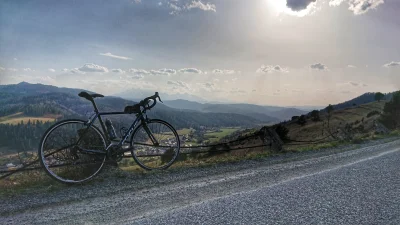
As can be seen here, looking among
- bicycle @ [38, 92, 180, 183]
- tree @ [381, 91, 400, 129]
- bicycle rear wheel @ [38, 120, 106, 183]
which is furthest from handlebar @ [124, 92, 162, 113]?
tree @ [381, 91, 400, 129]

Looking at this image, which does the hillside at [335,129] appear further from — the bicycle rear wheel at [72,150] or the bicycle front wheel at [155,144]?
the bicycle rear wheel at [72,150]

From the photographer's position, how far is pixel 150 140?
7.07 metres

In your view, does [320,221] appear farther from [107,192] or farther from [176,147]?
[176,147]

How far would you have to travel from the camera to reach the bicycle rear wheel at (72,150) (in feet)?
18.0

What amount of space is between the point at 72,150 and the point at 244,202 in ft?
13.7

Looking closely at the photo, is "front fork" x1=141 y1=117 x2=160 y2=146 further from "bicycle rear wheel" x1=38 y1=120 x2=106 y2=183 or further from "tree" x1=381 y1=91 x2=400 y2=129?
"tree" x1=381 y1=91 x2=400 y2=129

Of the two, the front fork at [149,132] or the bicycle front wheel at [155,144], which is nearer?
the bicycle front wheel at [155,144]

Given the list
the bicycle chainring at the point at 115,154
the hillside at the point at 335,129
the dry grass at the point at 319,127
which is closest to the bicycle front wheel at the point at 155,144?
the bicycle chainring at the point at 115,154

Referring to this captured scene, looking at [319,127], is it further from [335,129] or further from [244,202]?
[244,202]

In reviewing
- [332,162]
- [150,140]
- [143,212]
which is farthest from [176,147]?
[332,162]

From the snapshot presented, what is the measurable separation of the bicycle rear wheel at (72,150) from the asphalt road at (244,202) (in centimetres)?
93

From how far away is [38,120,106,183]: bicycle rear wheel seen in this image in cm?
549

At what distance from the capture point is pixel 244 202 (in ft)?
13.3

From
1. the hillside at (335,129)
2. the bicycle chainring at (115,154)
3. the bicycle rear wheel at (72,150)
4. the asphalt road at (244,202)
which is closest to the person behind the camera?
the asphalt road at (244,202)
